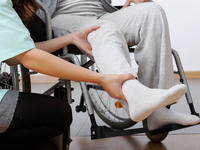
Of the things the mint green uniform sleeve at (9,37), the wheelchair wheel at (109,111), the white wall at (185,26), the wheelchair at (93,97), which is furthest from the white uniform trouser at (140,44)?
the white wall at (185,26)

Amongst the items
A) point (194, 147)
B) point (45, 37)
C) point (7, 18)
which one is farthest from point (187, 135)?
point (7, 18)

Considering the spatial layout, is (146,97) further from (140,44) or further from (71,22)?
(71,22)

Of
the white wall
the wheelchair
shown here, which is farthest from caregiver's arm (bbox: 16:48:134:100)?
the white wall

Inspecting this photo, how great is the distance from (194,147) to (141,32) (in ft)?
1.99

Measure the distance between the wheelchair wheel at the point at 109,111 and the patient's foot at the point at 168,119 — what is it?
60cm

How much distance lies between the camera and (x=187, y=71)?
4316 mm

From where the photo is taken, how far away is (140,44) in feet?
3.74

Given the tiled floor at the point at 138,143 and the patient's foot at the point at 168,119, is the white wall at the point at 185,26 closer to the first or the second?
the tiled floor at the point at 138,143

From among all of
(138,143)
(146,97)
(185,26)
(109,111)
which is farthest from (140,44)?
(185,26)

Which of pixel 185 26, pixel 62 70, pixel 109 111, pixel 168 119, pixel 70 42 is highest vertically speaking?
pixel 62 70

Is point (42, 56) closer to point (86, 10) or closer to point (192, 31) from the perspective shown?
point (86, 10)

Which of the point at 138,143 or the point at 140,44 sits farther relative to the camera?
the point at 138,143

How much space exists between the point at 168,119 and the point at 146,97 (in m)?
0.28

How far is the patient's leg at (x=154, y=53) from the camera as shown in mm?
1063
